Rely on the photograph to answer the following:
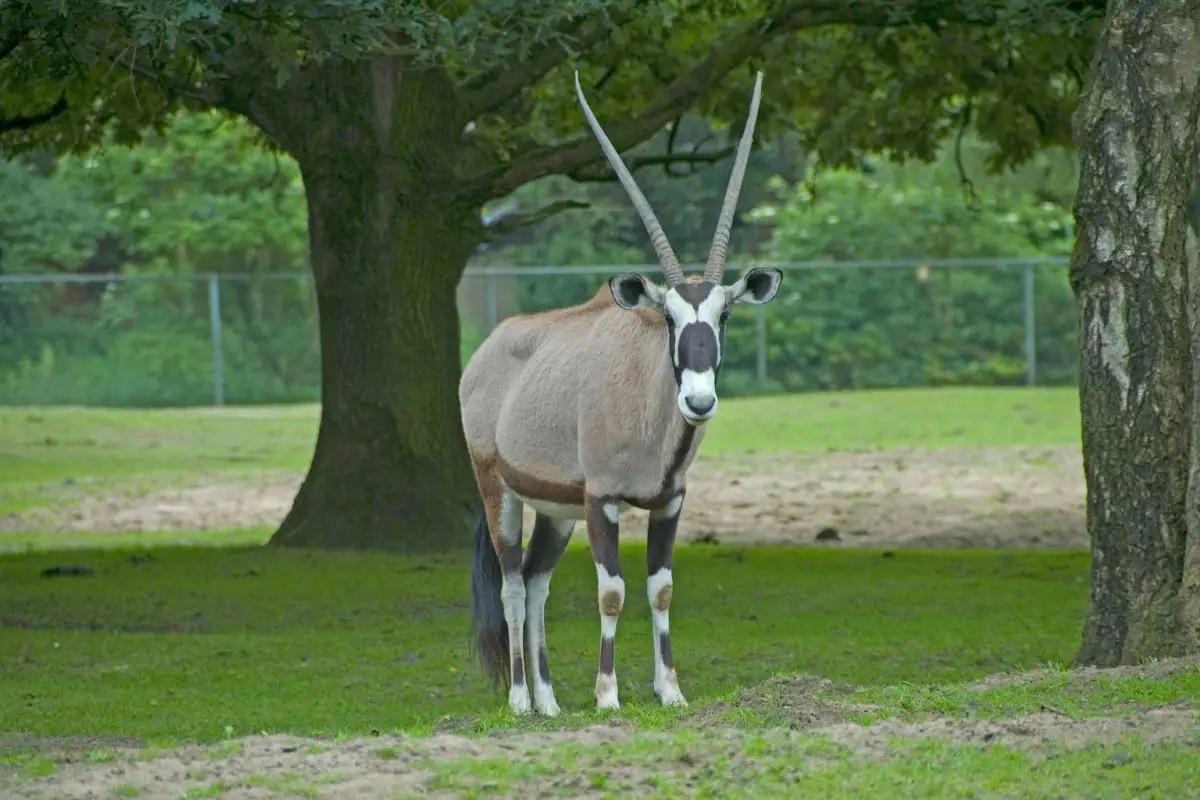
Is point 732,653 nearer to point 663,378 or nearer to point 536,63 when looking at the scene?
point 663,378

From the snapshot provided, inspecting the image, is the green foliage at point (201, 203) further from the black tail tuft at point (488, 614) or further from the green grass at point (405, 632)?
the black tail tuft at point (488, 614)

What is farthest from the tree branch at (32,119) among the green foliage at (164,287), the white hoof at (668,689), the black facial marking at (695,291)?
the green foliage at (164,287)

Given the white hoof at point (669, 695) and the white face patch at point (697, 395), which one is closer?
the white face patch at point (697, 395)

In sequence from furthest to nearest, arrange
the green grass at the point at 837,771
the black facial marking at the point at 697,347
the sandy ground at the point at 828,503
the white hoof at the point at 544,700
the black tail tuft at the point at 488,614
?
the sandy ground at the point at 828,503
the black tail tuft at the point at 488,614
the white hoof at the point at 544,700
the black facial marking at the point at 697,347
the green grass at the point at 837,771

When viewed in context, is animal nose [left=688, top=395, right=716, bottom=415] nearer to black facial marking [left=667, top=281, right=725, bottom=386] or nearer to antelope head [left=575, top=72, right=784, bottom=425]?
antelope head [left=575, top=72, right=784, bottom=425]

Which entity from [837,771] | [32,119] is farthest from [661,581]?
[32,119]

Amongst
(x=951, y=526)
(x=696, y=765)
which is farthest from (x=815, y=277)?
(x=696, y=765)

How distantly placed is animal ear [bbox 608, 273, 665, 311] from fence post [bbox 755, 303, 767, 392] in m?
25.1

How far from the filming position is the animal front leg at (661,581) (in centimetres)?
889

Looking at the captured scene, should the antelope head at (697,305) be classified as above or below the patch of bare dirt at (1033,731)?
above

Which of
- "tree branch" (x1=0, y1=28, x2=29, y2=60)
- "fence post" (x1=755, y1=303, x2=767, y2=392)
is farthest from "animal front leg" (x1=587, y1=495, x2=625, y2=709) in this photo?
"fence post" (x1=755, y1=303, x2=767, y2=392)

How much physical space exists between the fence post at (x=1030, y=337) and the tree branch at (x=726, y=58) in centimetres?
1987

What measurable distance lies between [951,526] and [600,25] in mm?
7285

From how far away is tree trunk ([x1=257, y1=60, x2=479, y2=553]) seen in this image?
15625 millimetres
